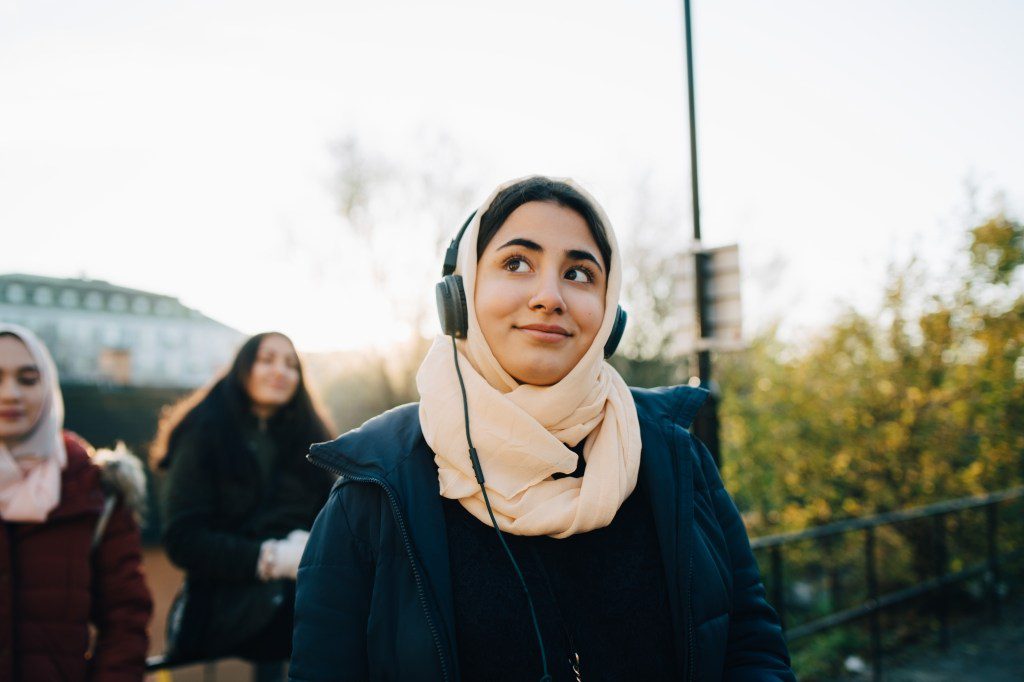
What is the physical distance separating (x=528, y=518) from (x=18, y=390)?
1.95m

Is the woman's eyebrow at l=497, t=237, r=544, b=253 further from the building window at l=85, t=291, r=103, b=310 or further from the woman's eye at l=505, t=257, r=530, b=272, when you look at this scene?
the building window at l=85, t=291, r=103, b=310

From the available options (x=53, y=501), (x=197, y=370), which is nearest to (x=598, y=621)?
(x=53, y=501)

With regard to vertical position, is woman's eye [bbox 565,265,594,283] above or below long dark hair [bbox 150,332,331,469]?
above

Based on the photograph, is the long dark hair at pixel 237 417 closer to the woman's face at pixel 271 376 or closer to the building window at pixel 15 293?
the woman's face at pixel 271 376

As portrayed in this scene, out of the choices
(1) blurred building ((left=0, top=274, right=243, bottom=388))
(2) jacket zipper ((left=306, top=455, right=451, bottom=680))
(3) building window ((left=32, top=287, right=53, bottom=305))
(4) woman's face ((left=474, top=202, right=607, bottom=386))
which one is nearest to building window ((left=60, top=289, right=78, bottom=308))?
(1) blurred building ((left=0, top=274, right=243, bottom=388))

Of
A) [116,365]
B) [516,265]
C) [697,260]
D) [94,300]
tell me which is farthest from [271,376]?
[94,300]

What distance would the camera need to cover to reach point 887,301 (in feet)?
25.1

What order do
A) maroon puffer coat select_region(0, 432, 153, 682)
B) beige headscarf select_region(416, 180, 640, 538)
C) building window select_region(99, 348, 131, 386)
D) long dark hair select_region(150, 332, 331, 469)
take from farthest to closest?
building window select_region(99, 348, 131, 386) → long dark hair select_region(150, 332, 331, 469) → maroon puffer coat select_region(0, 432, 153, 682) → beige headscarf select_region(416, 180, 640, 538)

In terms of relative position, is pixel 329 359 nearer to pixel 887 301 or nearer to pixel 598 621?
pixel 887 301

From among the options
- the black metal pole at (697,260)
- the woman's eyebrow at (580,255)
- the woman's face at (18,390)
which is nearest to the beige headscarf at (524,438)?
the woman's eyebrow at (580,255)

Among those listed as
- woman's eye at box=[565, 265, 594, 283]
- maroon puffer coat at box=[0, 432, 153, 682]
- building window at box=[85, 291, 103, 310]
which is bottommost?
maroon puffer coat at box=[0, 432, 153, 682]

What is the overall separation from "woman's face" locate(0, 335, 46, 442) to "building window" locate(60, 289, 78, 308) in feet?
34.9

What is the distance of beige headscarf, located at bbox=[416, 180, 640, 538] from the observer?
1421 millimetres

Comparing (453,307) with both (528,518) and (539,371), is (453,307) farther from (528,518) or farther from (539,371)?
(528,518)
